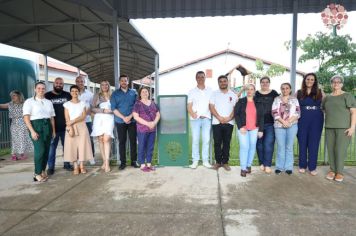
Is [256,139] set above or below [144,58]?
below

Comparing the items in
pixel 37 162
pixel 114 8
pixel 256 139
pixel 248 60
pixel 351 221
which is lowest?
pixel 351 221

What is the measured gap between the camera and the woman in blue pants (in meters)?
5.40

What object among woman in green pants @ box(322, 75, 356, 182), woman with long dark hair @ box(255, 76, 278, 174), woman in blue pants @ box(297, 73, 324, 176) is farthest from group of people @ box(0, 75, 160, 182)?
woman in green pants @ box(322, 75, 356, 182)

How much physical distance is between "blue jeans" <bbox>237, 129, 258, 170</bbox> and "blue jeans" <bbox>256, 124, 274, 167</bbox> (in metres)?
0.24

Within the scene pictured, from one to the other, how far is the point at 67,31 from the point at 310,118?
7.78 m

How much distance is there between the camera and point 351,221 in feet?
11.7

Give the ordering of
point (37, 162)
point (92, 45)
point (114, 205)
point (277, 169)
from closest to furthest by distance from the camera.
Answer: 1. point (114, 205)
2. point (37, 162)
3. point (277, 169)
4. point (92, 45)

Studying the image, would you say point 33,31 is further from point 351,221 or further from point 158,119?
point 351,221

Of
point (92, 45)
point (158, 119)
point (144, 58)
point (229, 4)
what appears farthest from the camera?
point (144, 58)

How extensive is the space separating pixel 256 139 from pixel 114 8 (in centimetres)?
426

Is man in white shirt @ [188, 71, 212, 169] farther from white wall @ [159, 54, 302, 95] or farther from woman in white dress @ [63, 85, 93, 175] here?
white wall @ [159, 54, 302, 95]

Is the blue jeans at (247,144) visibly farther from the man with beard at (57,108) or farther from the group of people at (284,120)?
the man with beard at (57,108)

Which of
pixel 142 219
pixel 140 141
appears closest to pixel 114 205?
pixel 142 219

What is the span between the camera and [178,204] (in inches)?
164
